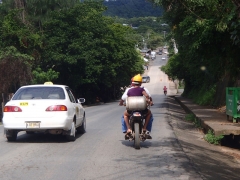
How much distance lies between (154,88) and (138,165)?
8303cm

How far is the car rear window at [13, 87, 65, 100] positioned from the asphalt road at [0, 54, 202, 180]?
51.0 inches

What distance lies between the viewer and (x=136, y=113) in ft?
38.3

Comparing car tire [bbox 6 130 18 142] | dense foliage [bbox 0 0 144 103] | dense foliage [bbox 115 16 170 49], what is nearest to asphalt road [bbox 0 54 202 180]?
car tire [bbox 6 130 18 142]

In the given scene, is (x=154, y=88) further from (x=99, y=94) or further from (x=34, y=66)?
(x=34, y=66)

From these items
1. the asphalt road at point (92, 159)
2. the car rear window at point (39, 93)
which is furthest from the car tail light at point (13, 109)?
the asphalt road at point (92, 159)

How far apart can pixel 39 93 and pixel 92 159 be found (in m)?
3.79

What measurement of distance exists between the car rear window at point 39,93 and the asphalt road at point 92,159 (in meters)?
1.30

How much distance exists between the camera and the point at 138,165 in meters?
9.81

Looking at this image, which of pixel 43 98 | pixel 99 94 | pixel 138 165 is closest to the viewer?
pixel 138 165

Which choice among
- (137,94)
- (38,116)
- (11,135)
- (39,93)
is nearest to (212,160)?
(137,94)

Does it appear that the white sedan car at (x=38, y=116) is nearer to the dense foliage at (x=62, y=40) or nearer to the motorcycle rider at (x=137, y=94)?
the motorcycle rider at (x=137, y=94)

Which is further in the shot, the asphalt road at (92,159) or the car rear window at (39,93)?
the car rear window at (39,93)

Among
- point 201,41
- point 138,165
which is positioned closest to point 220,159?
point 138,165

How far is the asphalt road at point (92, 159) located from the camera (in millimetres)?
8961
